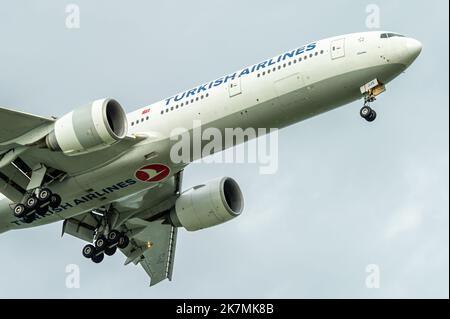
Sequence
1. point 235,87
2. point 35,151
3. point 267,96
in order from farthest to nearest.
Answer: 1. point 35,151
2. point 235,87
3. point 267,96

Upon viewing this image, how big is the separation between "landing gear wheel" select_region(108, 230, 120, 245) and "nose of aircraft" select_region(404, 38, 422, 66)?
14.8 m

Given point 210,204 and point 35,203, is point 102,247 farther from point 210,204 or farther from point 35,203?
point 35,203

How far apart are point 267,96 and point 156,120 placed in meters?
4.48

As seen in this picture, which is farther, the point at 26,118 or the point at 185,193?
the point at 185,193

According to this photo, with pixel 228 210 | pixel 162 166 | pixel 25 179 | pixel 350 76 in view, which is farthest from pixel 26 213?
pixel 350 76

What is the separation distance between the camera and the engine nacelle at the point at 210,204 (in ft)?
140

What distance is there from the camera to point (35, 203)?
38.6 meters

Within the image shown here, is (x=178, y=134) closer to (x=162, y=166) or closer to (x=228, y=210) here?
(x=162, y=166)

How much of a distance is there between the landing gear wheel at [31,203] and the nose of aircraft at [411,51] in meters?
14.7

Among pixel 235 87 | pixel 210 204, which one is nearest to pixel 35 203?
pixel 210 204

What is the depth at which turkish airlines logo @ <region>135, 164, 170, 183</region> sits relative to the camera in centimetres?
3850

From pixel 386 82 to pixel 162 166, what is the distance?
8906mm

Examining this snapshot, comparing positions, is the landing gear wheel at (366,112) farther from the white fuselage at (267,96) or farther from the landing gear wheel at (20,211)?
the landing gear wheel at (20,211)

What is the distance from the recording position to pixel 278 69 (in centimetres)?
3762
